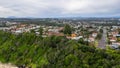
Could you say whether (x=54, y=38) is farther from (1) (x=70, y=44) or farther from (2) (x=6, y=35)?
(2) (x=6, y=35)

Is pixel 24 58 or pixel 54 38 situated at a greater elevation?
pixel 54 38

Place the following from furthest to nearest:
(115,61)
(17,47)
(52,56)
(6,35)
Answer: (6,35) < (17,47) < (52,56) < (115,61)

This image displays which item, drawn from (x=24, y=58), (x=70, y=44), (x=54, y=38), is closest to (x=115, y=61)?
(x=70, y=44)

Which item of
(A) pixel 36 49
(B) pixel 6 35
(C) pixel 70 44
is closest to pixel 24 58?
(A) pixel 36 49

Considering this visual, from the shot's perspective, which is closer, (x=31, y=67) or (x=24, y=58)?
(x=31, y=67)

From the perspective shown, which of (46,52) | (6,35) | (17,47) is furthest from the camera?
(6,35)

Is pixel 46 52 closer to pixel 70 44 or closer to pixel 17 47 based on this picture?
pixel 70 44
